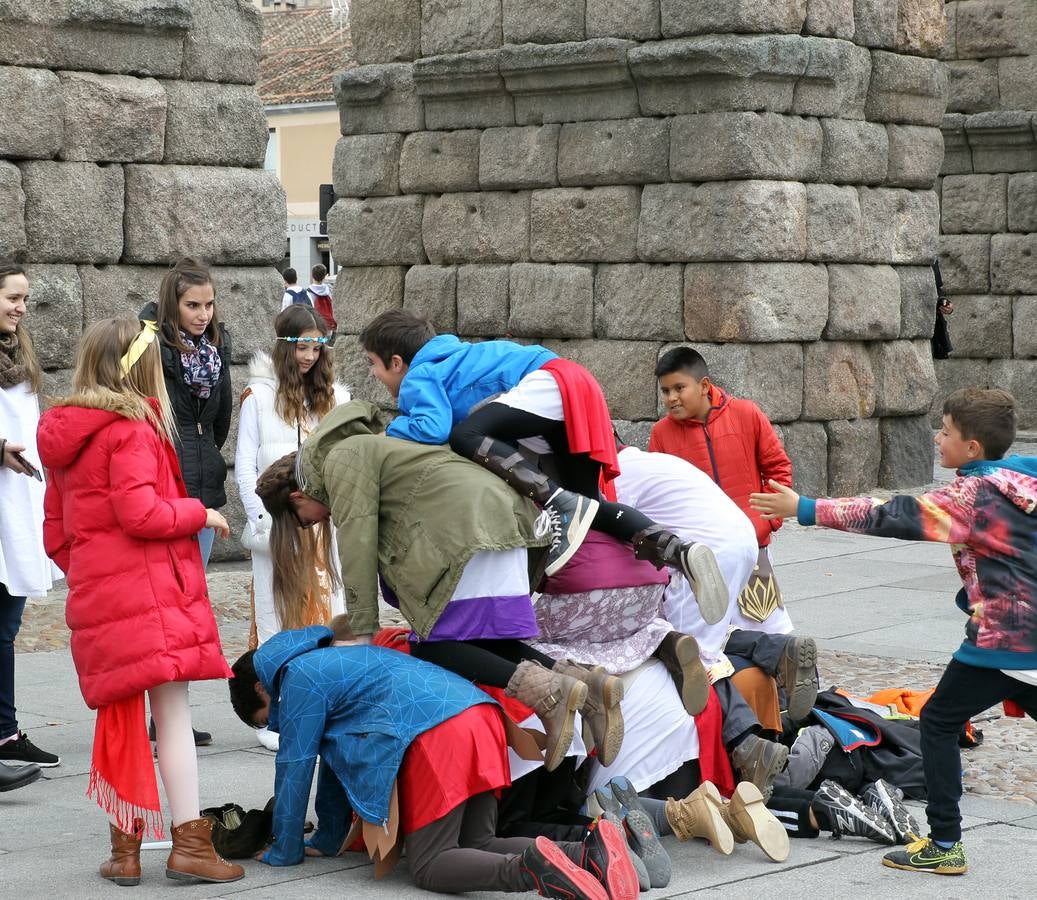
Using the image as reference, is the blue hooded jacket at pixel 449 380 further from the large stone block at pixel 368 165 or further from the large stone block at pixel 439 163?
the large stone block at pixel 368 165

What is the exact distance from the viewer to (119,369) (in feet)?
17.6

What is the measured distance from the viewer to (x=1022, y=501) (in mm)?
5113

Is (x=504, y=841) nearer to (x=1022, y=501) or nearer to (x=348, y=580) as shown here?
(x=348, y=580)

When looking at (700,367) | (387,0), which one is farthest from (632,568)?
(387,0)

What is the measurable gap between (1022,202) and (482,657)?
14.1m

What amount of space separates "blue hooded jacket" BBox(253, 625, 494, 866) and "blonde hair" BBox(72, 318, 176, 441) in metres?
0.83

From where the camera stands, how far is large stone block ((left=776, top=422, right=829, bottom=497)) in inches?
512

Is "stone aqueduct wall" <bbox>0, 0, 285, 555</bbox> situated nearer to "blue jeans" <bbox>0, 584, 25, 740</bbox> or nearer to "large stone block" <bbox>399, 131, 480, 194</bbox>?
"large stone block" <bbox>399, 131, 480, 194</bbox>

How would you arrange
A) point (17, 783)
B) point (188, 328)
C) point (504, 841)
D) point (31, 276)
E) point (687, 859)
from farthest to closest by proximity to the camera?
point (31, 276) → point (188, 328) → point (17, 783) → point (687, 859) → point (504, 841)

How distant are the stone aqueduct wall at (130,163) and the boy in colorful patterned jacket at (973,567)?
5.90m

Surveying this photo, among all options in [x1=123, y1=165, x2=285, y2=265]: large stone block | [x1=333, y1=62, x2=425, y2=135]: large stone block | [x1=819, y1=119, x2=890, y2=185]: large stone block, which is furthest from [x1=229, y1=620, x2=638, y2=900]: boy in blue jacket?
[x1=333, y1=62, x2=425, y2=135]: large stone block

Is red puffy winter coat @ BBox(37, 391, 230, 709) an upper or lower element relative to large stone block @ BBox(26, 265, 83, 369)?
lower

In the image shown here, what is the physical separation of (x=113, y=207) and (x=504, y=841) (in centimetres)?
636

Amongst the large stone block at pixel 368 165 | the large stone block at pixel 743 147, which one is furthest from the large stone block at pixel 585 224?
the large stone block at pixel 368 165
